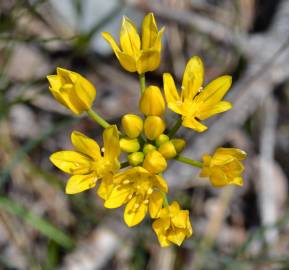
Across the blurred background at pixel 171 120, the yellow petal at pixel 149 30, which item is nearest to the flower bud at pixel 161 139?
the yellow petal at pixel 149 30

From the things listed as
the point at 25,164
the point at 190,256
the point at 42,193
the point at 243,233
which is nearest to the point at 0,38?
the point at 25,164

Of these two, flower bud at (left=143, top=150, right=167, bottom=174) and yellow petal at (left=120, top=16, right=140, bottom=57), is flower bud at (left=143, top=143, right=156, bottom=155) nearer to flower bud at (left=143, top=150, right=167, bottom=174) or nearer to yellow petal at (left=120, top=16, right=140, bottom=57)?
flower bud at (left=143, top=150, right=167, bottom=174)

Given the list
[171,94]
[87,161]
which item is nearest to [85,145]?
[87,161]

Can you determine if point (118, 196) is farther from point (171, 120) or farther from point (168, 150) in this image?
point (171, 120)

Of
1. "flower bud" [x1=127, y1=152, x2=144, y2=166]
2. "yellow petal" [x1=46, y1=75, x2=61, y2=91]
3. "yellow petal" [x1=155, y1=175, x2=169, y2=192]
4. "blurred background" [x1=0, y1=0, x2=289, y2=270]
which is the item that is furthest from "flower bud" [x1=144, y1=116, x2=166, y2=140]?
"blurred background" [x1=0, y1=0, x2=289, y2=270]

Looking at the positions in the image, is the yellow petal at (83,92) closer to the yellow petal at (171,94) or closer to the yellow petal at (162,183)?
the yellow petal at (171,94)

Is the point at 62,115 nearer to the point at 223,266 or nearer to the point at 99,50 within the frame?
the point at 99,50
